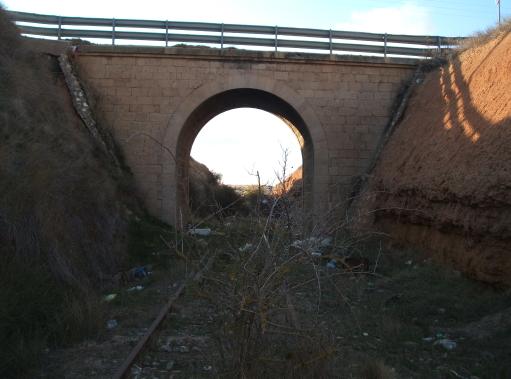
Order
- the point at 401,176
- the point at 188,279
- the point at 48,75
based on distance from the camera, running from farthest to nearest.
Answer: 1. the point at 48,75
2. the point at 401,176
3. the point at 188,279

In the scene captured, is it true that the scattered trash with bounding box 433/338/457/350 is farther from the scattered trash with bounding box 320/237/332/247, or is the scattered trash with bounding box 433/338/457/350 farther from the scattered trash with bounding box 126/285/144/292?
the scattered trash with bounding box 126/285/144/292

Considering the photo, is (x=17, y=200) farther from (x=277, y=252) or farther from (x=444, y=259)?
(x=444, y=259)

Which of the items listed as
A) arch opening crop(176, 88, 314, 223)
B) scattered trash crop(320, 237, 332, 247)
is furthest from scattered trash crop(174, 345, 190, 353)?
arch opening crop(176, 88, 314, 223)

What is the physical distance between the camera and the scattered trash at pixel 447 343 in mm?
5595

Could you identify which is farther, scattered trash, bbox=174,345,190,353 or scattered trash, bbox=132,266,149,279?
scattered trash, bbox=132,266,149,279

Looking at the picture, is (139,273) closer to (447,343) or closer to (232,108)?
(447,343)

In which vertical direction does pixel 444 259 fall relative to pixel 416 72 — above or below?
below

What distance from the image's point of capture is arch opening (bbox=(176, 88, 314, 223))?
1537 cm

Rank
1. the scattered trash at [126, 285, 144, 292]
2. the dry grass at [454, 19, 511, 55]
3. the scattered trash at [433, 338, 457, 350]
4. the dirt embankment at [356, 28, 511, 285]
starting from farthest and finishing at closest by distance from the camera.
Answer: the dry grass at [454, 19, 511, 55] < the scattered trash at [126, 285, 144, 292] < the dirt embankment at [356, 28, 511, 285] < the scattered trash at [433, 338, 457, 350]

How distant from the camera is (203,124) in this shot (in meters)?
17.5

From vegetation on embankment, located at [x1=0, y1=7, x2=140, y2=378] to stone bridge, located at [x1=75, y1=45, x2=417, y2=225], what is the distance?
1763mm

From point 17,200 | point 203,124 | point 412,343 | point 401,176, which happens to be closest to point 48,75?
point 203,124

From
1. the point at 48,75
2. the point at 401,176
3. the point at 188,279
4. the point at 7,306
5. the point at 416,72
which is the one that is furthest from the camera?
the point at 416,72

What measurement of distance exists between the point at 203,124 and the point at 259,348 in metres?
14.2
